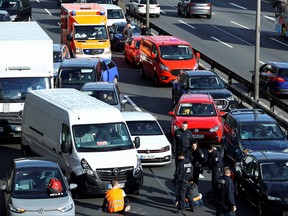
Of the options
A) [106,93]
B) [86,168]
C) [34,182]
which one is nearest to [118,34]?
[106,93]

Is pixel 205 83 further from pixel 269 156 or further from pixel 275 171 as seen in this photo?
pixel 275 171

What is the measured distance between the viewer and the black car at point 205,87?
123 ft

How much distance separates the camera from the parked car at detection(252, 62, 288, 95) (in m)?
41.3

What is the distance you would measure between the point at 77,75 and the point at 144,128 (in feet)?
28.4

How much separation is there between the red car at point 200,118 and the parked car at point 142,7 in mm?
33168

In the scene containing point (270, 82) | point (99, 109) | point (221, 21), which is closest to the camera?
point (99, 109)

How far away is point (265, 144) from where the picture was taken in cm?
2938

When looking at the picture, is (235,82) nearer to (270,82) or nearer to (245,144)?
(270,82)

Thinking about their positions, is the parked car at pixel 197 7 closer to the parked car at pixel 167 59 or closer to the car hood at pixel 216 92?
the parked car at pixel 167 59

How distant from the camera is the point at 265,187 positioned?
80.1 feet

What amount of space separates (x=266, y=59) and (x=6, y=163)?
79.0 ft

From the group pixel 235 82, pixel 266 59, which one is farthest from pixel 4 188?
pixel 266 59

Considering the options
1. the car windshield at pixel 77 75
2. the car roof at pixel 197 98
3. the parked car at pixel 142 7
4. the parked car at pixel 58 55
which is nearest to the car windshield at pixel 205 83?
the car roof at pixel 197 98

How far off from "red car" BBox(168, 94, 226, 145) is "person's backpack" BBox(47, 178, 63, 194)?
1028cm
